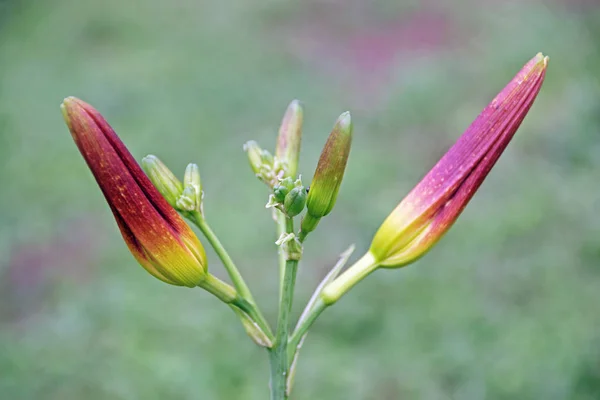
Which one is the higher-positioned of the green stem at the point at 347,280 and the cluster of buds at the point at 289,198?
the cluster of buds at the point at 289,198

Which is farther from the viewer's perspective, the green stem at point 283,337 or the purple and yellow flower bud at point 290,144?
the purple and yellow flower bud at point 290,144

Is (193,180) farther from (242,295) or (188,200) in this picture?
(242,295)

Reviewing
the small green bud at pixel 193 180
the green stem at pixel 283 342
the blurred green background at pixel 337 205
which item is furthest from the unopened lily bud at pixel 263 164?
the blurred green background at pixel 337 205

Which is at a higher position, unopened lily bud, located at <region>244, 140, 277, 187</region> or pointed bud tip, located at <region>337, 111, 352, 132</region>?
unopened lily bud, located at <region>244, 140, 277, 187</region>

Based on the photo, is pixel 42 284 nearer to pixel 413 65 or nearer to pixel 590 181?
pixel 590 181

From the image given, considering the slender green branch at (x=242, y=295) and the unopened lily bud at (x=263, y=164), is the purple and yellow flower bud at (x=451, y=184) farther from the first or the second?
the unopened lily bud at (x=263, y=164)

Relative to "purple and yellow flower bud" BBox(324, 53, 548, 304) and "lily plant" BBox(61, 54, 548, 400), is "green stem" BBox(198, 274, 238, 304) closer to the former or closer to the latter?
"lily plant" BBox(61, 54, 548, 400)

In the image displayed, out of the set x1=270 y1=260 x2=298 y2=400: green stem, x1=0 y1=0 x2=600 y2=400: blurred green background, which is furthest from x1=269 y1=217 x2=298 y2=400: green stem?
x1=0 y1=0 x2=600 y2=400: blurred green background
